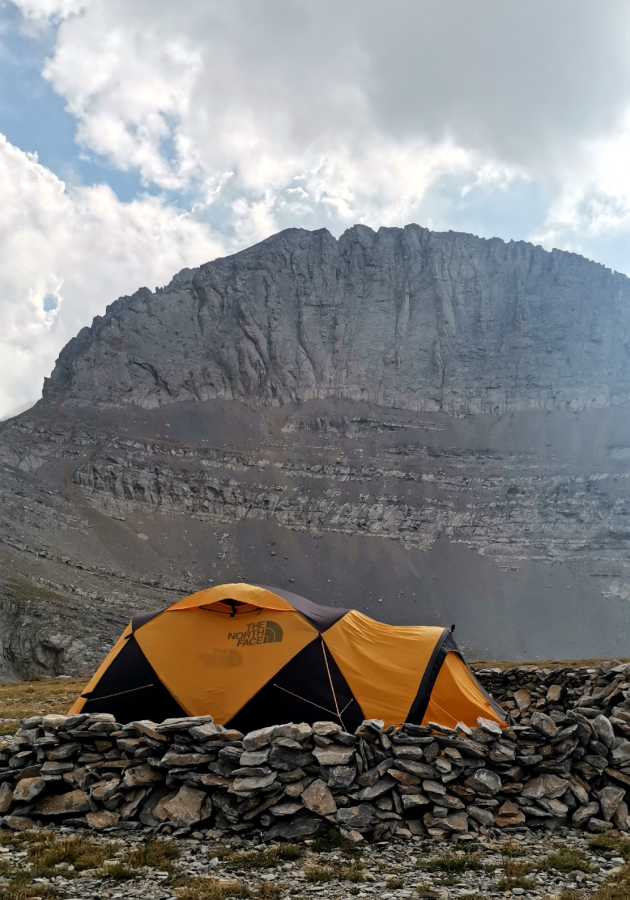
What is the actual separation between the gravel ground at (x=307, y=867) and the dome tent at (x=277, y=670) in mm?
2717

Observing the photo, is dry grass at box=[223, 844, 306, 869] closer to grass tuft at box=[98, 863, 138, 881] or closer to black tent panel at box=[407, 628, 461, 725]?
grass tuft at box=[98, 863, 138, 881]

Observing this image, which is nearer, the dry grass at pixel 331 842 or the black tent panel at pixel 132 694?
the dry grass at pixel 331 842

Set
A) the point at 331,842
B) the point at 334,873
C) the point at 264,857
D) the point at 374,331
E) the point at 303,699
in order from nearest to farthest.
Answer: the point at 334,873 → the point at 264,857 → the point at 331,842 → the point at 303,699 → the point at 374,331

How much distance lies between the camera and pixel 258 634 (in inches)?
439

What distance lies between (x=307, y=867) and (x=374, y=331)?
132m

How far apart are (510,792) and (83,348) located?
5165 inches

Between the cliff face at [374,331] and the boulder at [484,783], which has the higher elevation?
the cliff face at [374,331]

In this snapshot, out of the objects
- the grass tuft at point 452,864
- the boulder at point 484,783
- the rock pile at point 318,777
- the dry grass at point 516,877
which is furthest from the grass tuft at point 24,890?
the boulder at point 484,783

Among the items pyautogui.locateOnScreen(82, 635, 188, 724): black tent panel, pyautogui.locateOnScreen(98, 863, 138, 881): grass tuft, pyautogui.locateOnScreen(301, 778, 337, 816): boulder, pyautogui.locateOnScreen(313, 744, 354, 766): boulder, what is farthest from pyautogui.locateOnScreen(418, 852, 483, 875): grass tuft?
pyautogui.locateOnScreen(82, 635, 188, 724): black tent panel

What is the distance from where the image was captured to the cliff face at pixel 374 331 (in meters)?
121

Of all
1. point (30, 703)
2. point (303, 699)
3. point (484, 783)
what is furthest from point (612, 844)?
point (30, 703)

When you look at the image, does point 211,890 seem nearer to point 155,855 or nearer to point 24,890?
point 155,855

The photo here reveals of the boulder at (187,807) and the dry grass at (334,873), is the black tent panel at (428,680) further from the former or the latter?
the boulder at (187,807)

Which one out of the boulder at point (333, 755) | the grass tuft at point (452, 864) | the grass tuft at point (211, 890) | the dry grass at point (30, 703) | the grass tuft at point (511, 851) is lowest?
the dry grass at point (30, 703)
